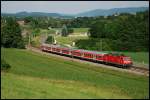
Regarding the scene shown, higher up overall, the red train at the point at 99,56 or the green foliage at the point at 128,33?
the green foliage at the point at 128,33

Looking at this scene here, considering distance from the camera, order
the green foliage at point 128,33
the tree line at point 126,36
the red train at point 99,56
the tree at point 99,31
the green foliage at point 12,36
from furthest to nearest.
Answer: the tree at point 99,31 → the tree line at point 126,36 → the green foliage at point 128,33 → the green foliage at point 12,36 → the red train at point 99,56

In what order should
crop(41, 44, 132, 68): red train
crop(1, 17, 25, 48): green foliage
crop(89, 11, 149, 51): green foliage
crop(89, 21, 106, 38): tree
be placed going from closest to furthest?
crop(41, 44, 132, 68): red train, crop(1, 17, 25, 48): green foliage, crop(89, 11, 149, 51): green foliage, crop(89, 21, 106, 38): tree

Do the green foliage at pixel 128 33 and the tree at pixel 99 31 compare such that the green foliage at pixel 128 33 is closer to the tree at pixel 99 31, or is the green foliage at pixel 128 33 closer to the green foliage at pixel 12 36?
the tree at pixel 99 31

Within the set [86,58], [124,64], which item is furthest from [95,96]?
[86,58]

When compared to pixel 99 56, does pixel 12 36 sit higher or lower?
higher

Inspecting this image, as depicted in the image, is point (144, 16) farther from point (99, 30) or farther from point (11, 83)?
point (11, 83)

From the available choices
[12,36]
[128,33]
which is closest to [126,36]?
[128,33]

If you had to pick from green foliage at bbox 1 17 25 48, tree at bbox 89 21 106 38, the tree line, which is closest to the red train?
green foliage at bbox 1 17 25 48

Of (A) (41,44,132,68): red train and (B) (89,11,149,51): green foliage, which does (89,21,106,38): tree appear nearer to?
(B) (89,11,149,51): green foliage

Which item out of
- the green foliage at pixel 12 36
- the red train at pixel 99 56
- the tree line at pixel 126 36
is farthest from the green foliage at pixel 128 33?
the green foliage at pixel 12 36

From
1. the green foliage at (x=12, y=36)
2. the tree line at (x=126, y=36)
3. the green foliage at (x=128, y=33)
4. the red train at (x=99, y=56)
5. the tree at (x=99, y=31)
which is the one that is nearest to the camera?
the red train at (x=99, y=56)

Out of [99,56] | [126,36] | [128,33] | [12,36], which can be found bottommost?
[99,56]

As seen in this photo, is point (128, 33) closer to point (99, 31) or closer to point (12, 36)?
point (99, 31)

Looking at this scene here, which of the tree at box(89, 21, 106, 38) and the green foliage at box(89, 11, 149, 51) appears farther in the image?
the tree at box(89, 21, 106, 38)
